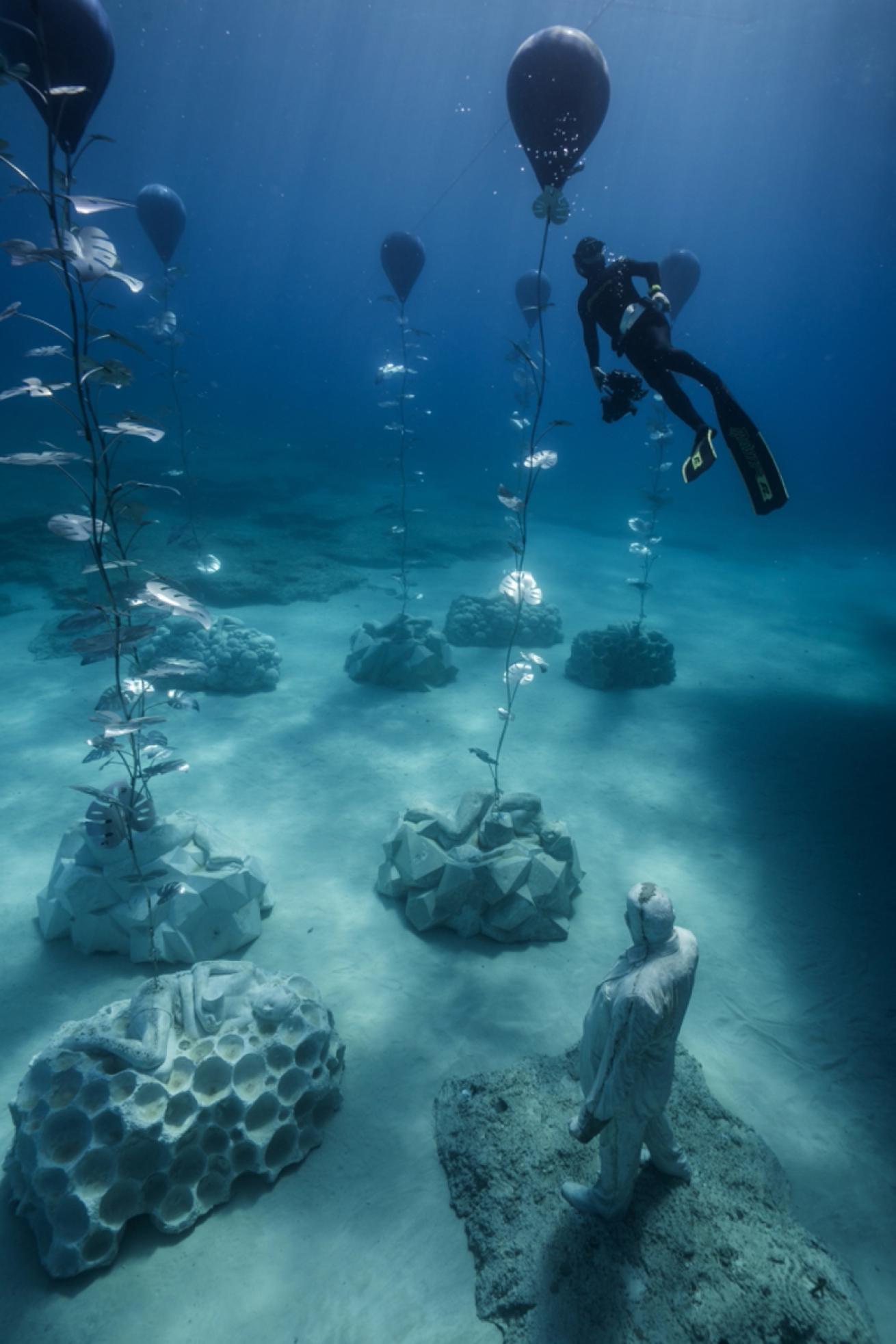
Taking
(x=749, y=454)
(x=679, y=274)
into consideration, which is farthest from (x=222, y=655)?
(x=679, y=274)

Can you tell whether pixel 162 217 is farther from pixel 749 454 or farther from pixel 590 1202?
pixel 590 1202

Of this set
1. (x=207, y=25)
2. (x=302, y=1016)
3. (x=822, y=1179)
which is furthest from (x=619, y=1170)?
(x=207, y=25)

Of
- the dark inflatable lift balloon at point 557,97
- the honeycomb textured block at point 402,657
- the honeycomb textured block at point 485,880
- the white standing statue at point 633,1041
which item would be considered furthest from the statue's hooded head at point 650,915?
the honeycomb textured block at point 402,657

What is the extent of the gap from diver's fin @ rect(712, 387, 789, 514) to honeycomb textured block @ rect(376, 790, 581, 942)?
10.1 ft

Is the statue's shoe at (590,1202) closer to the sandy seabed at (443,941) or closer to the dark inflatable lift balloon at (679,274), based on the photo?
the sandy seabed at (443,941)

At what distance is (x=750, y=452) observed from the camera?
3.78 meters

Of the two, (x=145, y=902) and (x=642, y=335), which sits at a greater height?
(x=642, y=335)

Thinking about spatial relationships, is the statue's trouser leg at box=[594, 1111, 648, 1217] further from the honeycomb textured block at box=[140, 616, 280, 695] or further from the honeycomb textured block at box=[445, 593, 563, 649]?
the honeycomb textured block at box=[445, 593, 563, 649]

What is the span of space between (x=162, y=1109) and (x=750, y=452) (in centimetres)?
478

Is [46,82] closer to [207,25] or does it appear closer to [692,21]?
[692,21]

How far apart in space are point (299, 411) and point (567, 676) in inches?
2099

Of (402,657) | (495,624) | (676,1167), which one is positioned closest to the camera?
(676,1167)

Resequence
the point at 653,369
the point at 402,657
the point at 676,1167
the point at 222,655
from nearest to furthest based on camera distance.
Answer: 1. the point at 676,1167
2. the point at 653,369
3. the point at 222,655
4. the point at 402,657

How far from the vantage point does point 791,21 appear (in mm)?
27250
